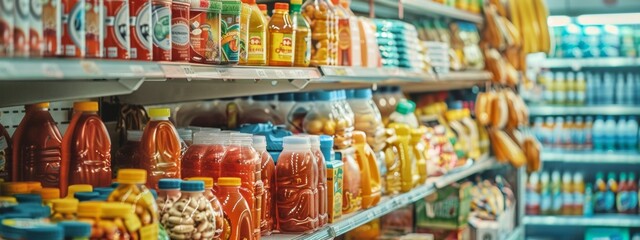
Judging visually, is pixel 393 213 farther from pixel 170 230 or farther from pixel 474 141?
pixel 170 230

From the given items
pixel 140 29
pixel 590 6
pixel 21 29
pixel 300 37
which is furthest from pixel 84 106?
pixel 590 6

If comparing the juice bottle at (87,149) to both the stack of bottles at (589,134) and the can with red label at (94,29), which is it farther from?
the stack of bottles at (589,134)

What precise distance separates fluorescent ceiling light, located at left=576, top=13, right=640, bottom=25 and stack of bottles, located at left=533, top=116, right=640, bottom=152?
2.52 feet

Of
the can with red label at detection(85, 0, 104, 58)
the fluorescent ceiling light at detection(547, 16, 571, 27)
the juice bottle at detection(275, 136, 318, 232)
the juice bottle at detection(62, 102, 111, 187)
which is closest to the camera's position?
the can with red label at detection(85, 0, 104, 58)

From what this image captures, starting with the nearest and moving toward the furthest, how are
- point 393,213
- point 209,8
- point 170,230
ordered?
point 170,230 < point 209,8 < point 393,213

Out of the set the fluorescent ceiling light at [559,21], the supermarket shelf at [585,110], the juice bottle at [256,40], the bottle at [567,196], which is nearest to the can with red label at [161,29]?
the juice bottle at [256,40]

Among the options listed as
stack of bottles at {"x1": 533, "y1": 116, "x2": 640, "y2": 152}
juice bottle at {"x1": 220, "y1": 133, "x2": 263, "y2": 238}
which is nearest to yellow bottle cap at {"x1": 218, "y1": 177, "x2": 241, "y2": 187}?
juice bottle at {"x1": 220, "y1": 133, "x2": 263, "y2": 238}

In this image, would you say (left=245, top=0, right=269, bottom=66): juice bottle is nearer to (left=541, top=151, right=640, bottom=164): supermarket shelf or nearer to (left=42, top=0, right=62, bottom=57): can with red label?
(left=42, top=0, right=62, bottom=57): can with red label

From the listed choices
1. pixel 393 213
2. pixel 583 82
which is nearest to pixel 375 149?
pixel 393 213

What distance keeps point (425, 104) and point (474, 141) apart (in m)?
0.46

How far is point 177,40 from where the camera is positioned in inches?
85.4

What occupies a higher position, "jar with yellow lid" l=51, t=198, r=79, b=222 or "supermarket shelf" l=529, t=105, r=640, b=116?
"jar with yellow lid" l=51, t=198, r=79, b=222

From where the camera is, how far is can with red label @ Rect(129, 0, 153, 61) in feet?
6.49

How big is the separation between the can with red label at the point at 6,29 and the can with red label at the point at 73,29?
0.48 ft
